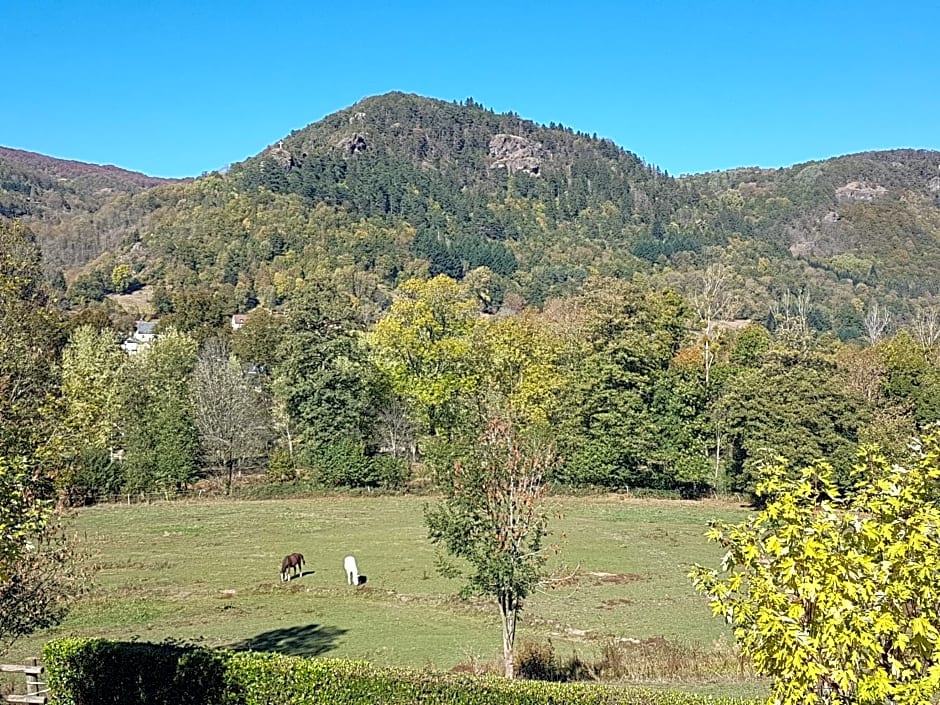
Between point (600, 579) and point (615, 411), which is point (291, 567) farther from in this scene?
point (615, 411)

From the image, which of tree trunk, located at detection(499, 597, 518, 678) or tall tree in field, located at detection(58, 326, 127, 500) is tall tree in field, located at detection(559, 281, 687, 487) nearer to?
tall tree in field, located at detection(58, 326, 127, 500)

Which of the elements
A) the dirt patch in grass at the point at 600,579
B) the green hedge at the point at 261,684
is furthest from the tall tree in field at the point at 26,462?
the dirt patch in grass at the point at 600,579

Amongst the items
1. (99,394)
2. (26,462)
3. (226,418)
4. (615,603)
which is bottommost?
(615,603)

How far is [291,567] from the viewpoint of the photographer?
29984 mm

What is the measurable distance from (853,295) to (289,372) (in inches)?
6198

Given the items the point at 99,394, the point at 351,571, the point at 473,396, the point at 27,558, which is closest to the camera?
the point at 27,558

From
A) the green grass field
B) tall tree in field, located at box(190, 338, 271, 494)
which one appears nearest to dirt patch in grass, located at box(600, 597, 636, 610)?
the green grass field

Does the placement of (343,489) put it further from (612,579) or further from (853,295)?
(853,295)

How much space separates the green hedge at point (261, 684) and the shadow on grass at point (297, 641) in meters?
5.45

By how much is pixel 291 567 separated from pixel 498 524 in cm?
1585

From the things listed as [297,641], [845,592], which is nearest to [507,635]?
[297,641]

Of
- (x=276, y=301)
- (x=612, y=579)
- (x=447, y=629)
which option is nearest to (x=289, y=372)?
(x=612, y=579)

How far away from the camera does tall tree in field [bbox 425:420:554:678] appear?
16328mm

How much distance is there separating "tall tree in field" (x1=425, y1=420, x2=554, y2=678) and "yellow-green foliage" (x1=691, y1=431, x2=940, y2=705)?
8.23m
